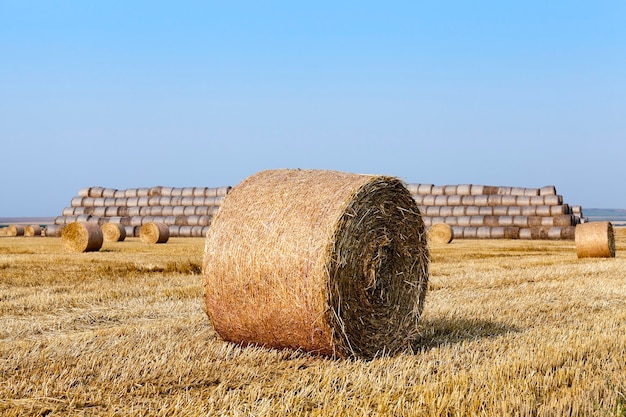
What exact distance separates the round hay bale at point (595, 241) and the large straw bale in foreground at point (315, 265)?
11.3m

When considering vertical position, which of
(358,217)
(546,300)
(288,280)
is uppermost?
(358,217)

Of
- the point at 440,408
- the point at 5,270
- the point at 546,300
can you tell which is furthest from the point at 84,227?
the point at 440,408

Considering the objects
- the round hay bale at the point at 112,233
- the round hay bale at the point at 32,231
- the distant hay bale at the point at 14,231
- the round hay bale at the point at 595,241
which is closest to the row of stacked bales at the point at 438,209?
the round hay bale at the point at 32,231

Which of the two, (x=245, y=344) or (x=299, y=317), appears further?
(x=245, y=344)

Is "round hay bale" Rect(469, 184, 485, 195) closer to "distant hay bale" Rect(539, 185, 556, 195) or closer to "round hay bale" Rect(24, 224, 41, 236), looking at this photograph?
"distant hay bale" Rect(539, 185, 556, 195)

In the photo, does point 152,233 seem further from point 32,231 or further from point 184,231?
point 32,231

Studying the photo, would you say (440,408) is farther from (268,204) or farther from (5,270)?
(5,270)

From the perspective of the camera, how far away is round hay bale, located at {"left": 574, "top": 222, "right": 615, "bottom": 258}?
1662 cm

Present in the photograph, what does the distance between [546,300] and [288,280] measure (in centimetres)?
442

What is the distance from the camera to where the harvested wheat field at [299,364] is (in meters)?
4.29

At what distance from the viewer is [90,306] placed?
8.34 meters

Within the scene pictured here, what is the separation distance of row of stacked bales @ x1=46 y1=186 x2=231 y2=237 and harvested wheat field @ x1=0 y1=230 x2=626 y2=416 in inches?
929

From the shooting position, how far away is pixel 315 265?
5.57m

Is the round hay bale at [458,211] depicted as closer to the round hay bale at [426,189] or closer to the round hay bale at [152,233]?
the round hay bale at [426,189]
